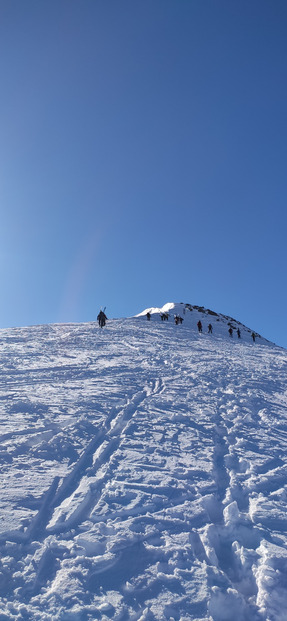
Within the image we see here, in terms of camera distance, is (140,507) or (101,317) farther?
(101,317)

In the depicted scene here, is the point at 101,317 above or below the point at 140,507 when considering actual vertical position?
above

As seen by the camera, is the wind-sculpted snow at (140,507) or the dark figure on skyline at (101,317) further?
the dark figure on skyline at (101,317)

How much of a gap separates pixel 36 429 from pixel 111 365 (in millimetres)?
8198

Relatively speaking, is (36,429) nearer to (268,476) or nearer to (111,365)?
(268,476)

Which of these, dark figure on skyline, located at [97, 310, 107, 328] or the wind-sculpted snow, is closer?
the wind-sculpted snow

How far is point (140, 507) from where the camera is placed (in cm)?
473

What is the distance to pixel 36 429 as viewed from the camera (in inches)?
286

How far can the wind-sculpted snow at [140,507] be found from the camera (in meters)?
3.35

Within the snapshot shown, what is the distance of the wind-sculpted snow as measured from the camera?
11.0ft

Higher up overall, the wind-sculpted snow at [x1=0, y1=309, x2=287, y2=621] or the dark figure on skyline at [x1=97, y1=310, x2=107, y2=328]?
the dark figure on skyline at [x1=97, y1=310, x2=107, y2=328]

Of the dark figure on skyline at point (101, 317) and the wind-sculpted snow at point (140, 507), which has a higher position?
the dark figure on skyline at point (101, 317)

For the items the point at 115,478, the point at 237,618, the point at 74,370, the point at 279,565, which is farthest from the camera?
the point at 74,370

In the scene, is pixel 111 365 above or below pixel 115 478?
above

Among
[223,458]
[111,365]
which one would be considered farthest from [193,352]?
[223,458]
